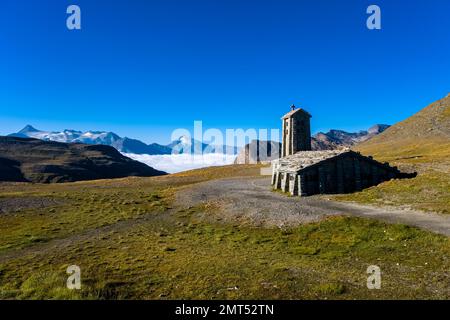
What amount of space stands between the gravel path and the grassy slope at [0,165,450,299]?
1.98 meters

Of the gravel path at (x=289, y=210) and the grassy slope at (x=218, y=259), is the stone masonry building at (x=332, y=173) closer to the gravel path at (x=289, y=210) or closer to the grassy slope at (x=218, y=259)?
the gravel path at (x=289, y=210)

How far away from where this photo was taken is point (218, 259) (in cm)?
2275

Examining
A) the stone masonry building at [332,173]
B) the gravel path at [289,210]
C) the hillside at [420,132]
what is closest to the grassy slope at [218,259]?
the gravel path at [289,210]

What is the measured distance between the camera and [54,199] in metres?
50.4

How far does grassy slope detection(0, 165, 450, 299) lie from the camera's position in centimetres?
1742

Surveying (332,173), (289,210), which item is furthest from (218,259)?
(332,173)

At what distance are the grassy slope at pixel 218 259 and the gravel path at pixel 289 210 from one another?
6.49ft

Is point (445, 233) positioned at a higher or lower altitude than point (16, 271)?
higher

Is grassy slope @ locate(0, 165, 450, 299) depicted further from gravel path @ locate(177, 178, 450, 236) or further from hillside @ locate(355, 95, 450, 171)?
hillside @ locate(355, 95, 450, 171)

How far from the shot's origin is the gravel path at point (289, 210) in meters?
26.7
